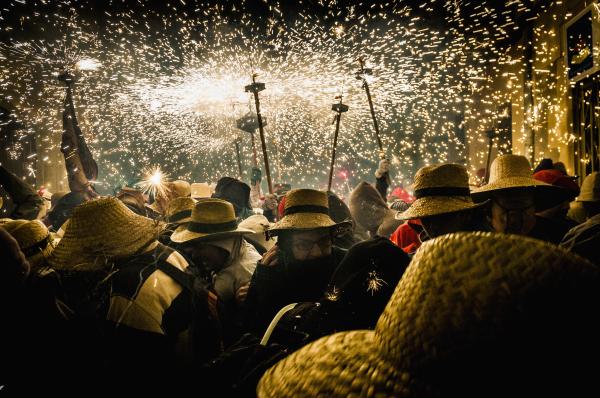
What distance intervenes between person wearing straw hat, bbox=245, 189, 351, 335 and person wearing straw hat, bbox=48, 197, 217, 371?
27.0 inches

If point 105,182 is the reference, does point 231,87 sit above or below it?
above

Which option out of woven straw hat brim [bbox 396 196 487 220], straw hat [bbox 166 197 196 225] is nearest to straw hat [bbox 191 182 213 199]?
straw hat [bbox 166 197 196 225]

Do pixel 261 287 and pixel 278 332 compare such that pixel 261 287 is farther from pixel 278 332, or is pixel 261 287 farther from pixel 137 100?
pixel 137 100

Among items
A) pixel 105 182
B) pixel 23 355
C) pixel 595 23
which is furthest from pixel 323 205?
pixel 105 182

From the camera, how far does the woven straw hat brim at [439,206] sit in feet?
9.17

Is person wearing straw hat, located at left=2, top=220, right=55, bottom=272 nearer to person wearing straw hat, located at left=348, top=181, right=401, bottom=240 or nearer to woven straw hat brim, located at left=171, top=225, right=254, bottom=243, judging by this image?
woven straw hat brim, located at left=171, top=225, right=254, bottom=243

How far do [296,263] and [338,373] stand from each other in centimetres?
262

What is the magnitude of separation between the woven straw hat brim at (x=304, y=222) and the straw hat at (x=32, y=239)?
2.05 m

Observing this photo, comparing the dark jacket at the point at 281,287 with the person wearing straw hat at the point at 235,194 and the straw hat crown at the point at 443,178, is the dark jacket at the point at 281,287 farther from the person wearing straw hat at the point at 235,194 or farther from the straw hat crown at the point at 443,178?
the person wearing straw hat at the point at 235,194

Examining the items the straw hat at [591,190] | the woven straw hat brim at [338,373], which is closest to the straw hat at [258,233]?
the woven straw hat brim at [338,373]

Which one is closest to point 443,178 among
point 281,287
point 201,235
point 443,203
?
point 443,203

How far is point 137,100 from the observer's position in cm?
1398

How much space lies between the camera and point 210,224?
Answer: 154 inches

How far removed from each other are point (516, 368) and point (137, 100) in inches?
627
